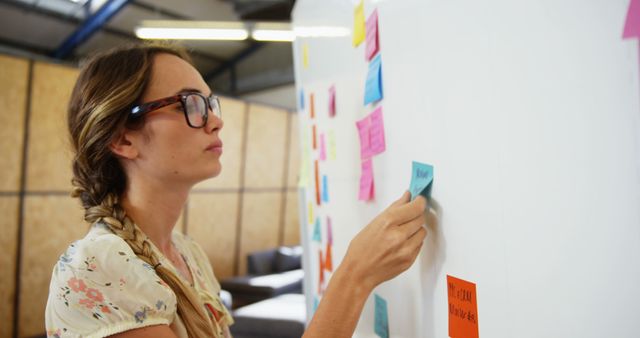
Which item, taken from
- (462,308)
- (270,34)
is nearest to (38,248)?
(270,34)

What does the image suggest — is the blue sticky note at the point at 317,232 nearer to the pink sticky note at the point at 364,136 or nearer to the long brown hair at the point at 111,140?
the pink sticky note at the point at 364,136

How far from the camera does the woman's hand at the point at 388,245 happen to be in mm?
804

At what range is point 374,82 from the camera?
1.04m

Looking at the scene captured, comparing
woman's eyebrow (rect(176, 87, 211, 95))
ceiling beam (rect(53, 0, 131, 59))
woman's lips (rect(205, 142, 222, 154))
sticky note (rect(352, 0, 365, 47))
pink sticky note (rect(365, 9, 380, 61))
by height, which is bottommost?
woman's lips (rect(205, 142, 222, 154))

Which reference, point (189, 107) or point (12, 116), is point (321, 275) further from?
point (12, 116)

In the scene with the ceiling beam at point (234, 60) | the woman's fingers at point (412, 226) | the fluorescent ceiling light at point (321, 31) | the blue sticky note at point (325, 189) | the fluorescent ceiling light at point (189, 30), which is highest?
the ceiling beam at point (234, 60)

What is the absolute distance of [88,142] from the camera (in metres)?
1.06

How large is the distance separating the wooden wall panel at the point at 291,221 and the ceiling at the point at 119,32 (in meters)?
2.89

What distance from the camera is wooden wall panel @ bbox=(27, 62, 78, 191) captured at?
4.30m

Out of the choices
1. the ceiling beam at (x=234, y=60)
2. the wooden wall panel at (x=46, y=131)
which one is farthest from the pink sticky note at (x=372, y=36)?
the ceiling beam at (x=234, y=60)

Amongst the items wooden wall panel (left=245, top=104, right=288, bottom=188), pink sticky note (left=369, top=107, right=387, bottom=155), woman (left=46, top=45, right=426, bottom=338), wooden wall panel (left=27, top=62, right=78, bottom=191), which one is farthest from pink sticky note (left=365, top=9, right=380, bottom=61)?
wooden wall panel (left=245, top=104, right=288, bottom=188)

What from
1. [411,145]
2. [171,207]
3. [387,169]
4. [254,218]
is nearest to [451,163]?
[411,145]

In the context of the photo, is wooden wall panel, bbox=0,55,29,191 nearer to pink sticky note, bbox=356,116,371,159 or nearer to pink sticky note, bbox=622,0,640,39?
pink sticky note, bbox=356,116,371,159

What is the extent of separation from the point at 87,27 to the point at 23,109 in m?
3.60
